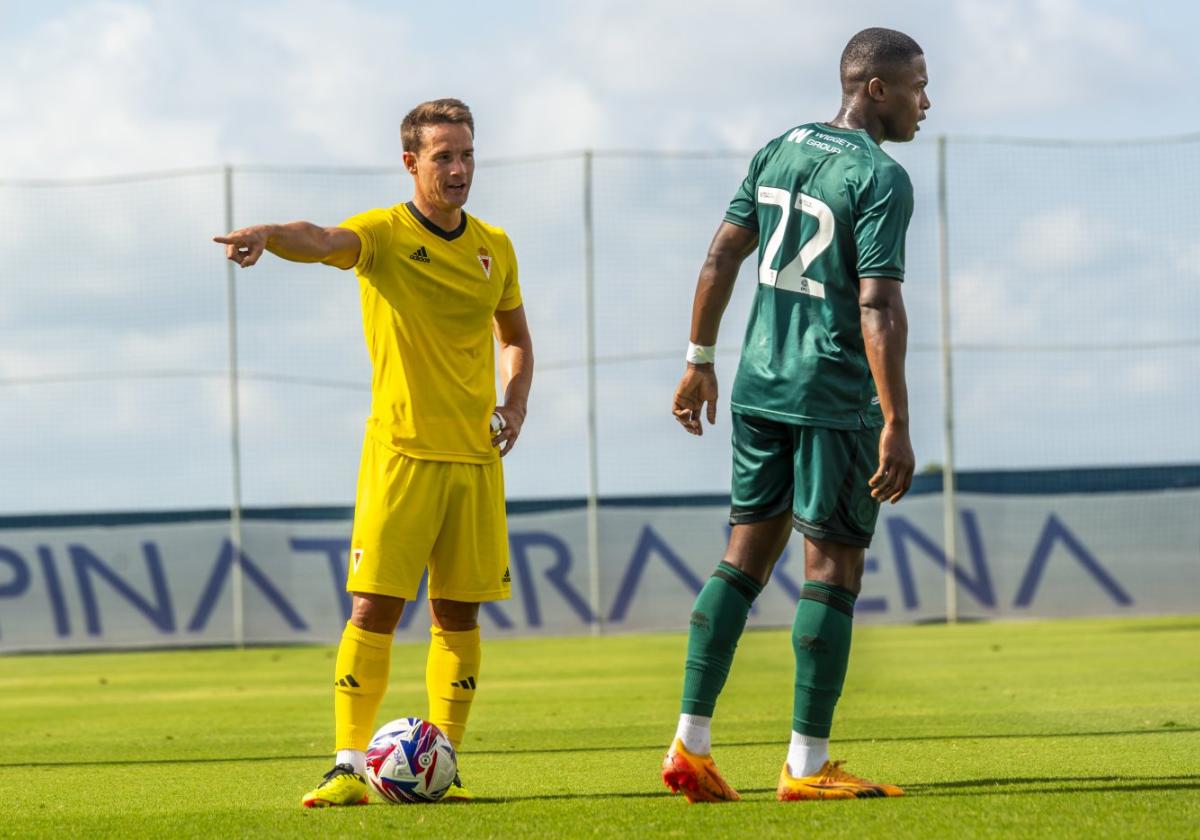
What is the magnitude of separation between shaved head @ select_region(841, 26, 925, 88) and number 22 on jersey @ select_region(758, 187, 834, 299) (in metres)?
0.41

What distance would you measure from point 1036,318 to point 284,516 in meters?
Answer: 7.10

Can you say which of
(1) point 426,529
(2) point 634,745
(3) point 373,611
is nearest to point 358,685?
(3) point 373,611

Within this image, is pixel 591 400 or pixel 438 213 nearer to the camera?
pixel 438 213

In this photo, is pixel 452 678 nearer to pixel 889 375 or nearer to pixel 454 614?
pixel 454 614

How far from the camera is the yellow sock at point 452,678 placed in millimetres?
5117

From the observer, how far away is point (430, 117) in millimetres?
5098

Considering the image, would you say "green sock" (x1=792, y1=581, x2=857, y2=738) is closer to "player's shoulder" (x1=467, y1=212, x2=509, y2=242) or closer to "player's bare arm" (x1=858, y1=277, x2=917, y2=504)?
"player's bare arm" (x1=858, y1=277, x2=917, y2=504)

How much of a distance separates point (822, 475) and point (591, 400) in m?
10.9

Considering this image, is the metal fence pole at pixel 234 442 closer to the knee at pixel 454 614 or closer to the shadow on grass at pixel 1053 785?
the knee at pixel 454 614

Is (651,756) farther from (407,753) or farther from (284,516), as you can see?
(284,516)

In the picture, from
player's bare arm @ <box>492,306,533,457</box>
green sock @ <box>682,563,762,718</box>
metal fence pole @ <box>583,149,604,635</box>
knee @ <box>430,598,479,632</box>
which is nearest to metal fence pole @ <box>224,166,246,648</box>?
metal fence pole @ <box>583,149,604,635</box>

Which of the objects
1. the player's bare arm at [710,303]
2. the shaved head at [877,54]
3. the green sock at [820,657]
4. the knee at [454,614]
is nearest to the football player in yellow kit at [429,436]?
the knee at [454,614]

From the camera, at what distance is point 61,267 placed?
15.8 m

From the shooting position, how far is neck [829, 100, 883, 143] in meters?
4.73
